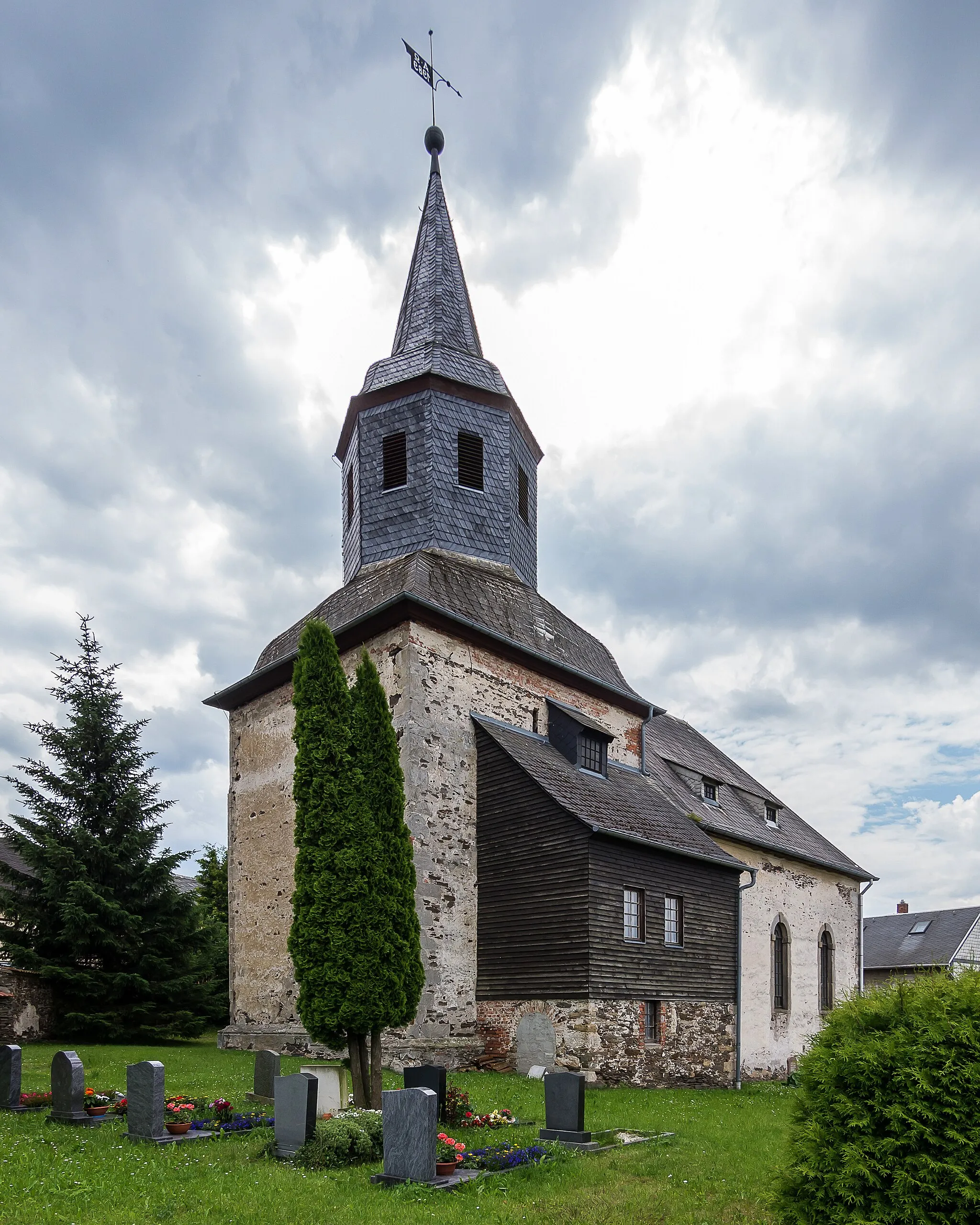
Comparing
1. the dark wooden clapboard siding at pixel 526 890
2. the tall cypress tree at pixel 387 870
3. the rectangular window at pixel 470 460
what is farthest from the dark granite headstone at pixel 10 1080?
the rectangular window at pixel 470 460

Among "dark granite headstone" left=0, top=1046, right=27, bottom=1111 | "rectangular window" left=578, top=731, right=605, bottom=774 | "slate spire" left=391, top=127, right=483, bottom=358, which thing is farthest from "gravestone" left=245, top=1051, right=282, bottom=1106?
"slate spire" left=391, top=127, right=483, bottom=358

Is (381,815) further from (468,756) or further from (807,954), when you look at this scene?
(807,954)

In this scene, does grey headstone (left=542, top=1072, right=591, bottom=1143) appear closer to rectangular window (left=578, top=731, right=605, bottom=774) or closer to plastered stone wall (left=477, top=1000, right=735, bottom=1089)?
plastered stone wall (left=477, top=1000, right=735, bottom=1089)

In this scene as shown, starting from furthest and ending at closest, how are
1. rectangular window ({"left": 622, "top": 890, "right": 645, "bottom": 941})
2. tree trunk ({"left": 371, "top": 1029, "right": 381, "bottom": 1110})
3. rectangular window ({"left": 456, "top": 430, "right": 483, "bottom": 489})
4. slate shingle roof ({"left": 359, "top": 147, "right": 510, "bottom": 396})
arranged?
slate shingle roof ({"left": 359, "top": 147, "right": 510, "bottom": 396}) → rectangular window ({"left": 456, "top": 430, "right": 483, "bottom": 489}) → rectangular window ({"left": 622, "top": 890, "right": 645, "bottom": 941}) → tree trunk ({"left": 371, "top": 1029, "right": 381, "bottom": 1110})

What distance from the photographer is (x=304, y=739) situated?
1250 cm

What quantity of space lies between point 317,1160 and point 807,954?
67.2ft

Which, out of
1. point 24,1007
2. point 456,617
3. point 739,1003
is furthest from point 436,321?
point 24,1007

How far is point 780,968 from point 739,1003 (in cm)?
543

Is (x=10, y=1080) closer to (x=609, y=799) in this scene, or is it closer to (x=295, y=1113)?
(x=295, y=1113)

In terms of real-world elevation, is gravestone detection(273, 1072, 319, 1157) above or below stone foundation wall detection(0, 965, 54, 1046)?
above

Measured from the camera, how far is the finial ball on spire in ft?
95.5

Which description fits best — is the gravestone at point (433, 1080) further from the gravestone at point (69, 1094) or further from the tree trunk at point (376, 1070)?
the gravestone at point (69, 1094)

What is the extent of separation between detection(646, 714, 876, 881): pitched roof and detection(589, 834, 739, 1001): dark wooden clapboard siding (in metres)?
3.06

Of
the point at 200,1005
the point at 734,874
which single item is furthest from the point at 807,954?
the point at 200,1005
